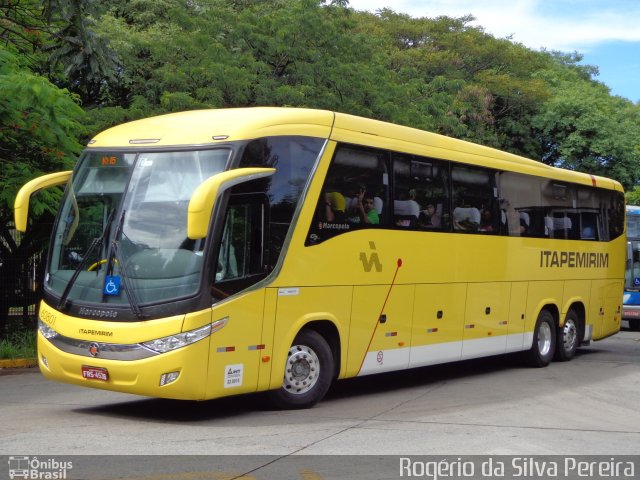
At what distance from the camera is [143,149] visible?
10523 mm

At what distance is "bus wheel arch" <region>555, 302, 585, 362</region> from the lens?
1758 cm

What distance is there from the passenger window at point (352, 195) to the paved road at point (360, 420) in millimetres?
2253

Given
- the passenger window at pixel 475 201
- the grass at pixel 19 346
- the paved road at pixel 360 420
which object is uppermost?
the passenger window at pixel 475 201

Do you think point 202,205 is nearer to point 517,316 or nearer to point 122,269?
point 122,269

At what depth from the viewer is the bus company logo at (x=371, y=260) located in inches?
471

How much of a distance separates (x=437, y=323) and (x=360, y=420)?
355cm

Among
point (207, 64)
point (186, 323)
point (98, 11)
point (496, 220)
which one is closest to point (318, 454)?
point (186, 323)

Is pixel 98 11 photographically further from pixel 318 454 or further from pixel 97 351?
pixel 318 454

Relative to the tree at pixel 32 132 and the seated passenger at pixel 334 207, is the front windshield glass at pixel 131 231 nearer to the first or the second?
the seated passenger at pixel 334 207

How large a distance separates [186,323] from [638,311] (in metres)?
22.8

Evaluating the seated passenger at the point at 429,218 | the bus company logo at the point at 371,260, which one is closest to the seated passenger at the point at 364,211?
the bus company logo at the point at 371,260

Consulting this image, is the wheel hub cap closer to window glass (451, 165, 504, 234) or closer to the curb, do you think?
window glass (451, 165, 504, 234)

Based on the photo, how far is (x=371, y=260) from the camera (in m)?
12.1

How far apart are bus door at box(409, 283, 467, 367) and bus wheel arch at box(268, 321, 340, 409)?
2035 millimetres
